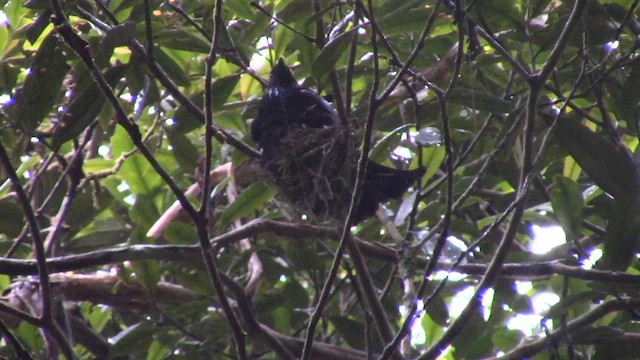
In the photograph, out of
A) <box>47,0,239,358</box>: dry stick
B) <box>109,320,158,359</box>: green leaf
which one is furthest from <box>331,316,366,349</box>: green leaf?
<box>47,0,239,358</box>: dry stick

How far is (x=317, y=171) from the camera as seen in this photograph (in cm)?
228

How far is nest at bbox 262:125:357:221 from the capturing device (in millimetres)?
2242

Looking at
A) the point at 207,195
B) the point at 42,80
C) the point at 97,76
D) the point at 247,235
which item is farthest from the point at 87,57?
the point at 247,235

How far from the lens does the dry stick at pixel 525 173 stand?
1590mm

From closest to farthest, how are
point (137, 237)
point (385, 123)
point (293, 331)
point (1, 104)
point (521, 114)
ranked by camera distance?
point (521, 114)
point (137, 237)
point (1, 104)
point (385, 123)
point (293, 331)

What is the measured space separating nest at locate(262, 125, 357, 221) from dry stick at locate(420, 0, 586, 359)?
0.62 m

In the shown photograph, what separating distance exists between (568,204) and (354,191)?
65 centimetres

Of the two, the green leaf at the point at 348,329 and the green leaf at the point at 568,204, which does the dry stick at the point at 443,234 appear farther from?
the green leaf at the point at 348,329

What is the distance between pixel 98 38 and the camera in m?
2.03

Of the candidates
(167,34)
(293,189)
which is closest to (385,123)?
(293,189)

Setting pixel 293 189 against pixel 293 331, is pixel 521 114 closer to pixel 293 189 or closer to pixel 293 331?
pixel 293 189

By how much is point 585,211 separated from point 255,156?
0.90 metres

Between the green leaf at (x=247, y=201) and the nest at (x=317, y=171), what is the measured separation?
0.04m

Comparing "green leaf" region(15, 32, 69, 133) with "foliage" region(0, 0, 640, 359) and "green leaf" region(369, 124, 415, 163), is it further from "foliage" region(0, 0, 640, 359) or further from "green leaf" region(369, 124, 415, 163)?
"green leaf" region(369, 124, 415, 163)
